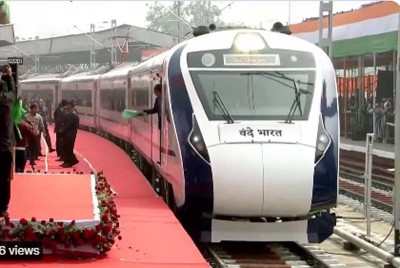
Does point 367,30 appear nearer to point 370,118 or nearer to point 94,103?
point 370,118

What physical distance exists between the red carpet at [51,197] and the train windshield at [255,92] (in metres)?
1.98

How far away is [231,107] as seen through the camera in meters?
10.7

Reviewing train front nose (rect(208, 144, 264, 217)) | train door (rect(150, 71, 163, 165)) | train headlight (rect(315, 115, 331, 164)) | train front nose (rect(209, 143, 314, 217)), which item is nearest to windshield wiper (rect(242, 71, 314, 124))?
train headlight (rect(315, 115, 331, 164))

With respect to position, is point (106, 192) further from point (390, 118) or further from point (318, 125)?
point (390, 118)

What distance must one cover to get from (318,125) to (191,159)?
163 cm

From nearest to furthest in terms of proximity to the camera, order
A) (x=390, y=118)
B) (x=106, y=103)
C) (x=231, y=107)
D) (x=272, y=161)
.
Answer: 1. (x=272, y=161)
2. (x=231, y=107)
3. (x=390, y=118)
4. (x=106, y=103)

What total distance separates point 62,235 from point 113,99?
19.9m

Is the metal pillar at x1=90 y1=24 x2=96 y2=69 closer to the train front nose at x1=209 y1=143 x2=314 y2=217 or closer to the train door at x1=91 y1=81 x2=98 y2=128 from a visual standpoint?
the train door at x1=91 y1=81 x2=98 y2=128

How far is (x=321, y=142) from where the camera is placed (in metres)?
10.3

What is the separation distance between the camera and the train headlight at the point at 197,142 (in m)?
10.1

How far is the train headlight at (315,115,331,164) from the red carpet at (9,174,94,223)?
9.00 ft

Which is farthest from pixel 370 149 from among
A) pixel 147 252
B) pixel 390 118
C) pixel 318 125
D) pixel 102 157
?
pixel 102 157

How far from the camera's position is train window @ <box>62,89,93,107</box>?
36.1 metres

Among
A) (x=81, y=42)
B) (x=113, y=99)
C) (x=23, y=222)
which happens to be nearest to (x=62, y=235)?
(x=23, y=222)
